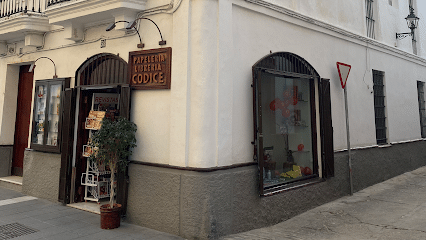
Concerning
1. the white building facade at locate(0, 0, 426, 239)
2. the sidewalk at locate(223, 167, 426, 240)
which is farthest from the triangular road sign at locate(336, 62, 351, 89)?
the sidewalk at locate(223, 167, 426, 240)

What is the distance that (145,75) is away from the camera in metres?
5.85

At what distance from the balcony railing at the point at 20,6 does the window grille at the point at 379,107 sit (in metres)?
10.1

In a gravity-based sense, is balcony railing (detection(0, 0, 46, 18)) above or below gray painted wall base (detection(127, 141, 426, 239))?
above

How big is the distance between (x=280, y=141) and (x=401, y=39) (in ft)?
25.5

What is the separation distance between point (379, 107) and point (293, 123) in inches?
171

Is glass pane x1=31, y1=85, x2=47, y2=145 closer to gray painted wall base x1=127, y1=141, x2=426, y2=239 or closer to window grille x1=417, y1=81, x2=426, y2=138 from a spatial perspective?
gray painted wall base x1=127, y1=141, x2=426, y2=239

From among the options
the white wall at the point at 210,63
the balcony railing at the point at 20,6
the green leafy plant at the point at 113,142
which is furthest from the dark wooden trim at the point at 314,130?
the balcony railing at the point at 20,6

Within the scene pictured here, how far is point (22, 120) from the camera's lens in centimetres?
908

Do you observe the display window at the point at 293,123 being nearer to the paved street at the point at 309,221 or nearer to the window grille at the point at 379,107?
the paved street at the point at 309,221

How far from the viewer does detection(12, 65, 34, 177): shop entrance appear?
902cm

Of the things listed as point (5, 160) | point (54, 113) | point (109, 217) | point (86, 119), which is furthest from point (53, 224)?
point (5, 160)

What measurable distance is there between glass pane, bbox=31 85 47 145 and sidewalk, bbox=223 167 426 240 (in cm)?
563

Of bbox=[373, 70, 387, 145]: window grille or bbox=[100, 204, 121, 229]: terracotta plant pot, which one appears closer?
bbox=[100, 204, 121, 229]: terracotta plant pot

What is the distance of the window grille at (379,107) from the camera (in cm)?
966
